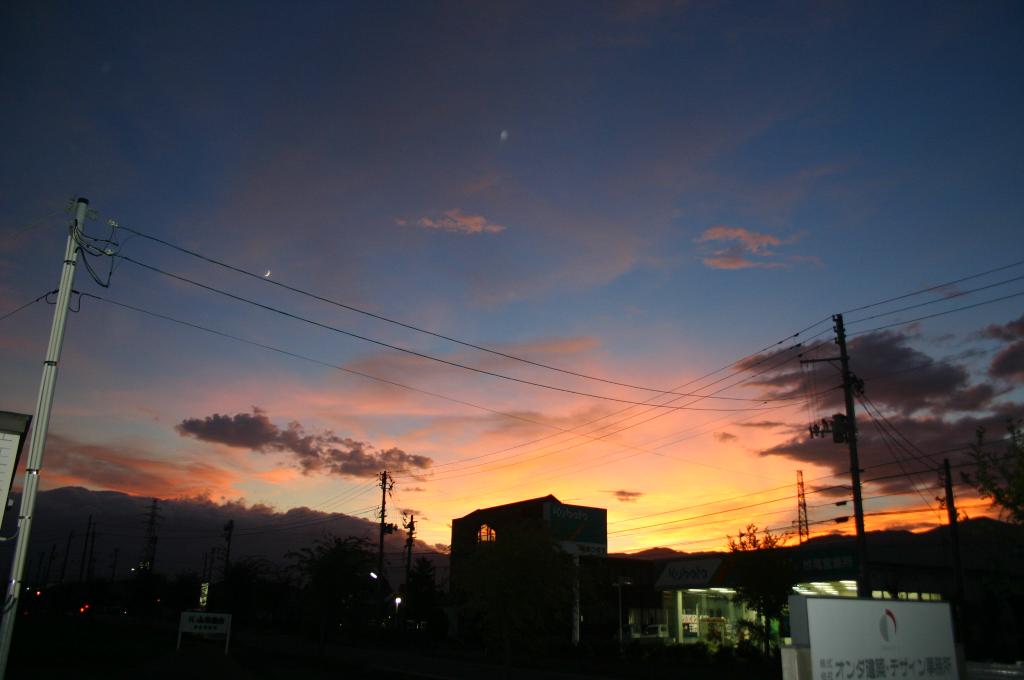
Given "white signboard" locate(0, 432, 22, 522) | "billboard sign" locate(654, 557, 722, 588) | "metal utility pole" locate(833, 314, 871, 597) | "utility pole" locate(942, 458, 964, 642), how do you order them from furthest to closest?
"billboard sign" locate(654, 557, 722, 588) < "utility pole" locate(942, 458, 964, 642) < "metal utility pole" locate(833, 314, 871, 597) < "white signboard" locate(0, 432, 22, 522)

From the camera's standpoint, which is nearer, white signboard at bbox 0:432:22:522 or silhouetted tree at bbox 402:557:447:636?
white signboard at bbox 0:432:22:522

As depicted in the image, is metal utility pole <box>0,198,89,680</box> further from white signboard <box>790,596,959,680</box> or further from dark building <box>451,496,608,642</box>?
dark building <box>451,496,608,642</box>

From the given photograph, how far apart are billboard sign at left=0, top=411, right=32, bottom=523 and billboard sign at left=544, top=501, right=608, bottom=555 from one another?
181 ft

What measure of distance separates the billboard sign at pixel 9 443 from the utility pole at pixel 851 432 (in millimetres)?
26499

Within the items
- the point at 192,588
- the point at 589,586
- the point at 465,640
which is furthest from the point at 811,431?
the point at 192,588

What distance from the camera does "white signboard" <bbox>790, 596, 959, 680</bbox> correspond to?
1086 centimetres

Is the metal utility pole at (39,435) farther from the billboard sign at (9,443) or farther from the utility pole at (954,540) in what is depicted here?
the utility pole at (954,540)

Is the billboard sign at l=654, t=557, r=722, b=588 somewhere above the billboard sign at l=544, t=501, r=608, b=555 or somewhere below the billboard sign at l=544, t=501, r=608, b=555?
below

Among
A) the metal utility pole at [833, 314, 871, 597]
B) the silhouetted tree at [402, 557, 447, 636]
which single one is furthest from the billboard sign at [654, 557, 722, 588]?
the silhouetted tree at [402, 557, 447, 636]

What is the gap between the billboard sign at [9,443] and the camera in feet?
30.8

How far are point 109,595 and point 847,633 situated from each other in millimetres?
215681

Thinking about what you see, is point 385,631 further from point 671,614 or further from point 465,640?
point 671,614

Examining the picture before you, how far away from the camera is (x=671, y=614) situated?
56.2 metres

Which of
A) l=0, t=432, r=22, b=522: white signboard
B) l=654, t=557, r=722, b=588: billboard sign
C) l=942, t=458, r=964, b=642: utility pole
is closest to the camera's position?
l=0, t=432, r=22, b=522: white signboard
